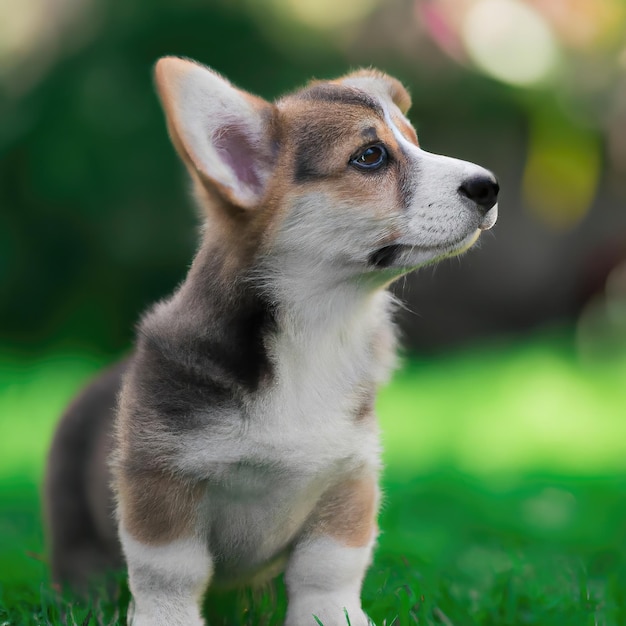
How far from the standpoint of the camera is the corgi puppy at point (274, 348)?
255cm

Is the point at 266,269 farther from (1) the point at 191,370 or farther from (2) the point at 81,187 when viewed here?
(2) the point at 81,187

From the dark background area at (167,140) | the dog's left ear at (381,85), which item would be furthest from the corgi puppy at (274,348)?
the dark background area at (167,140)

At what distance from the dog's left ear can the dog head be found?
0.66 feet

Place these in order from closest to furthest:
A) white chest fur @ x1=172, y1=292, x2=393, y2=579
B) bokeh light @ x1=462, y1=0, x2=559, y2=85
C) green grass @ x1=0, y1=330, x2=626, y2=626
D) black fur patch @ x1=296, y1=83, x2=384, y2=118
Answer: white chest fur @ x1=172, y1=292, x2=393, y2=579 → black fur patch @ x1=296, y1=83, x2=384, y2=118 → green grass @ x1=0, y1=330, x2=626, y2=626 → bokeh light @ x1=462, y1=0, x2=559, y2=85

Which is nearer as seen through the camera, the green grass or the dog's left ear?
the dog's left ear

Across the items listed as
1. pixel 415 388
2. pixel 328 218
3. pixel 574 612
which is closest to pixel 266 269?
pixel 328 218

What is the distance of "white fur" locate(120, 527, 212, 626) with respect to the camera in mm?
2555

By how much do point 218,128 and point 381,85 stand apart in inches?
23.5

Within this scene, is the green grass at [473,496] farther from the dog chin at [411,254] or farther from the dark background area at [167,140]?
the dog chin at [411,254]

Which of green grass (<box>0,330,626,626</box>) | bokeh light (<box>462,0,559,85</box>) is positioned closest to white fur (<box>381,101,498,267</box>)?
green grass (<box>0,330,626,626</box>)

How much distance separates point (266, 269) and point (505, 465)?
3.12 m

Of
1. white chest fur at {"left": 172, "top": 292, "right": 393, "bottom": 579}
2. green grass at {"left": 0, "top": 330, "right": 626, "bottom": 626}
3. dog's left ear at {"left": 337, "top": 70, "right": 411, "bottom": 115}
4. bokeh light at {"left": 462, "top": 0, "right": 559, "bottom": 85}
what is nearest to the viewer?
white chest fur at {"left": 172, "top": 292, "right": 393, "bottom": 579}

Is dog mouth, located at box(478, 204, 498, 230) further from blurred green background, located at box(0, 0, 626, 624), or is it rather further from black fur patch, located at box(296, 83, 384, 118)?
blurred green background, located at box(0, 0, 626, 624)

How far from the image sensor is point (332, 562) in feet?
8.75
